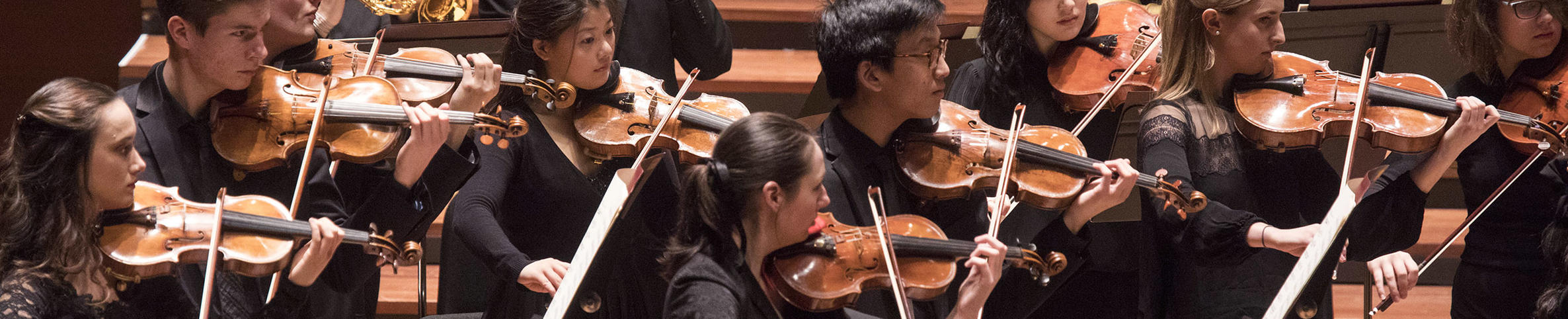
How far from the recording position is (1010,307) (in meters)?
1.84

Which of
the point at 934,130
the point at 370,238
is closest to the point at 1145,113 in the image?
the point at 934,130

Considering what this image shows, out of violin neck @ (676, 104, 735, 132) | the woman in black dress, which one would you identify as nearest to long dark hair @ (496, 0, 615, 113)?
violin neck @ (676, 104, 735, 132)

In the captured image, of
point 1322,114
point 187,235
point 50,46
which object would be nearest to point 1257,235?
point 1322,114

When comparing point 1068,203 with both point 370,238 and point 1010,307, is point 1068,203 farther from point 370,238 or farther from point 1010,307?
point 370,238

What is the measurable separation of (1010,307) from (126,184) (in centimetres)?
114

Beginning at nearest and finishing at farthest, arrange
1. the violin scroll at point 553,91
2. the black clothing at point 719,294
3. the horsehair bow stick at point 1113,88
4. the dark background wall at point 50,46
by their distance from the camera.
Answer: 1. the black clothing at point 719,294
2. the violin scroll at point 553,91
3. the horsehair bow stick at point 1113,88
4. the dark background wall at point 50,46

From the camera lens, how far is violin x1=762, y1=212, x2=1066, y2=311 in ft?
4.99

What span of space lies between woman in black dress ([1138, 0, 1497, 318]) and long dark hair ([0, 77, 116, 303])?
1.37 meters

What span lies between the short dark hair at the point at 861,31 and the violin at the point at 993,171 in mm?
115

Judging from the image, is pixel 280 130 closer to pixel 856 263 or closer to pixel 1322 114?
pixel 856 263

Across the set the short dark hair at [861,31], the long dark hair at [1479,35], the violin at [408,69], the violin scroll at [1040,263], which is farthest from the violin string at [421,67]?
the long dark hair at [1479,35]

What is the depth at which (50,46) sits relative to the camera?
275cm

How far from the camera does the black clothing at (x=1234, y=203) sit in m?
1.82

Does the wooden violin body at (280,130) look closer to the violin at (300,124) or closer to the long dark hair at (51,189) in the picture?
the violin at (300,124)
